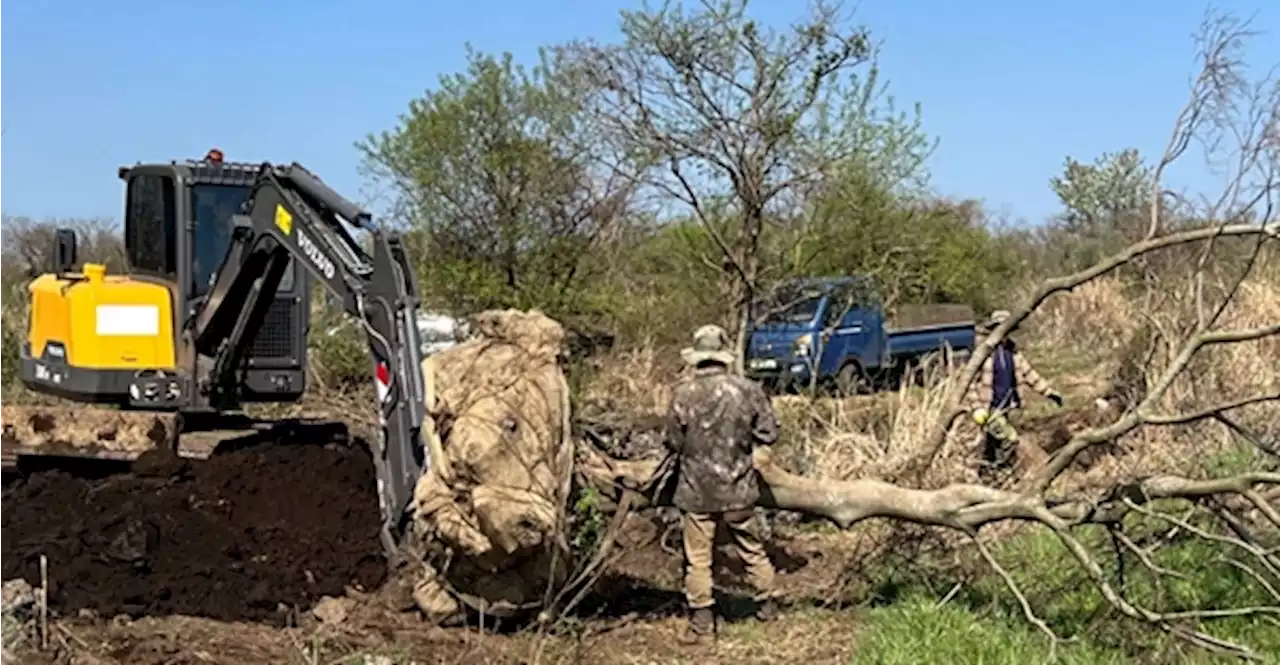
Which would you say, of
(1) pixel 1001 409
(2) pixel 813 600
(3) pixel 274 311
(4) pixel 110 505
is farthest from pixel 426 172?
(2) pixel 813 600

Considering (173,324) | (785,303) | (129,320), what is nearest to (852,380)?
(785,303)

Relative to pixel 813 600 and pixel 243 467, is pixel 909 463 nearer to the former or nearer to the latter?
pixel 813 600

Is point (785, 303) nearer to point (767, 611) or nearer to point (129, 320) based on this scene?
point (129, 320)

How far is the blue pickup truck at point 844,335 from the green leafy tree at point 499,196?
278 centimetres

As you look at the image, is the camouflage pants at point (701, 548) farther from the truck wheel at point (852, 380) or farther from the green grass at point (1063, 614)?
the truck wheel at point (852, 380)

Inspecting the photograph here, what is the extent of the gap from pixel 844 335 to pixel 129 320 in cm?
1246

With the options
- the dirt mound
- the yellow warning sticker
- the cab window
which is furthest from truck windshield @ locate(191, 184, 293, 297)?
the yellow warning sticker

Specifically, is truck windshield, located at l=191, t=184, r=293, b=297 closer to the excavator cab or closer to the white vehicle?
the excavator cab

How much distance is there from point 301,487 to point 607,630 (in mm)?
3017

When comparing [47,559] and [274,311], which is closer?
[47,559]

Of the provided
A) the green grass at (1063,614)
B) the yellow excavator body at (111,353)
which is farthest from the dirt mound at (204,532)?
the green grass at (1063,614)

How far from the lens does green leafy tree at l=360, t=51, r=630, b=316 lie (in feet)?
63.3

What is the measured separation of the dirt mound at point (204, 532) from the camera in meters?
8.53

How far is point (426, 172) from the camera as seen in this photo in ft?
64.8
